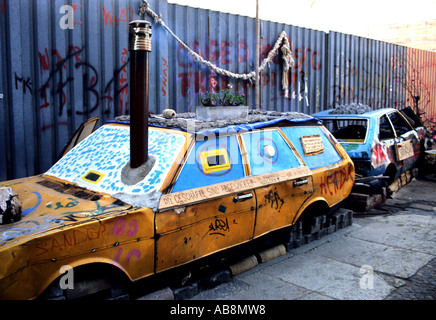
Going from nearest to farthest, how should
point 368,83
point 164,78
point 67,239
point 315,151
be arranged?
1. point 67,239
2. point 315,151
3. point 164,78
4. point 368,83

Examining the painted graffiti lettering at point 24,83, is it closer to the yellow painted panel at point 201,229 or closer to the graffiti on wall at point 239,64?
the graffiti on wall at point 239,64

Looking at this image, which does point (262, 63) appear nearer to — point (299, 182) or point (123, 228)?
point (299, 182)

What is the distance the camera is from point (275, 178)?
3967 millimetres

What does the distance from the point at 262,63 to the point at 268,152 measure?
4.39 metres

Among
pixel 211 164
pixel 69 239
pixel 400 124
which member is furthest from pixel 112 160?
pixel 400 124

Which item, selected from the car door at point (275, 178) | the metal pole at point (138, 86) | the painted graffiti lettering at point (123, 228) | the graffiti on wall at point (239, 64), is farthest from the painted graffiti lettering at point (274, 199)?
the graffiti on wall at point (239, 64)

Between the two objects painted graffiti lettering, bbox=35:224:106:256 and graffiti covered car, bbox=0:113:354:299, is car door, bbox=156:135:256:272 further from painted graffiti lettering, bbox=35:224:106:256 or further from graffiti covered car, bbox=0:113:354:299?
painted graffiti lettering, bbox=35:224:106:256

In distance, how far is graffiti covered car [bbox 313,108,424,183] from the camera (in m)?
6.39

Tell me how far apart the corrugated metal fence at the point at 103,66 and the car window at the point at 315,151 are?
2.75 meters

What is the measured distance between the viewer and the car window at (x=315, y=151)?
14.6 feet

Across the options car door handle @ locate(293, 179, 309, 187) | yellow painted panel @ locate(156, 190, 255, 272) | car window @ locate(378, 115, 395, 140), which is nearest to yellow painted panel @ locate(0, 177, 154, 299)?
yellow painted panel @ locate(156, 190, 255, 272)

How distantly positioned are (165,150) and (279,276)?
5.67ft
